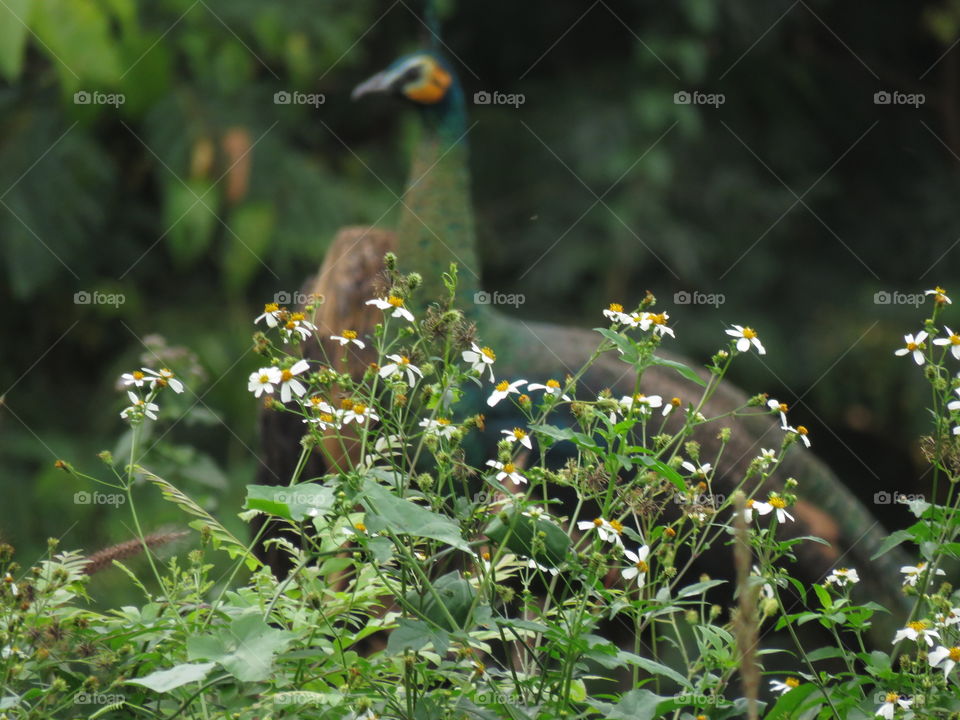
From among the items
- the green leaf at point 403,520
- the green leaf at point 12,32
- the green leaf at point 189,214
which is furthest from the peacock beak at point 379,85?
the green leaf at point 403,520

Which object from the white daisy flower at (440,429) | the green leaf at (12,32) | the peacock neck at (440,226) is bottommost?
the white daisy flower at (440,429)

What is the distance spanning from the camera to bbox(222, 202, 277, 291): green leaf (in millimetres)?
3969

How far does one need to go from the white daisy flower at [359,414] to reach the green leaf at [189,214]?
116 inches

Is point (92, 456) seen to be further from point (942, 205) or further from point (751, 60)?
point (942, 205)

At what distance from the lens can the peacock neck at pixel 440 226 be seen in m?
2.38

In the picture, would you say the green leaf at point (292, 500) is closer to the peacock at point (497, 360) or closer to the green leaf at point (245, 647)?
the green leaf at point (245, 647)

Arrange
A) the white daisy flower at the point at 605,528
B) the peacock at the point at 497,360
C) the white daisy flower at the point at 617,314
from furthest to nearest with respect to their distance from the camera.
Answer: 1. the peacock at the point at 497,360
2. the white daisy flower at the point at 617,314
3. the white daisy flower at the point at 605,528

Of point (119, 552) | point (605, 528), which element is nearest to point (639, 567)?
point (605, 528)

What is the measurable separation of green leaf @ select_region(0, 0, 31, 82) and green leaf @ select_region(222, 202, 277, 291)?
3.04 ft

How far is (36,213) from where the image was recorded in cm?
395

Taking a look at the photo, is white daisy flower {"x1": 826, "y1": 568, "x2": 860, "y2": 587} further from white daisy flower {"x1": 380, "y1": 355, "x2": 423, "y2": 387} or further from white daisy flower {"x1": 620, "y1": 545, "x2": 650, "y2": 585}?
white daisy flower {"x1": 380, "y1": 355, "x2": 423, "y2": 387}

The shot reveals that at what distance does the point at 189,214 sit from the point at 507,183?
139cm

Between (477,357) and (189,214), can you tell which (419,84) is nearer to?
(189,214)

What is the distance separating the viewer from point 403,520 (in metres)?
0.90
